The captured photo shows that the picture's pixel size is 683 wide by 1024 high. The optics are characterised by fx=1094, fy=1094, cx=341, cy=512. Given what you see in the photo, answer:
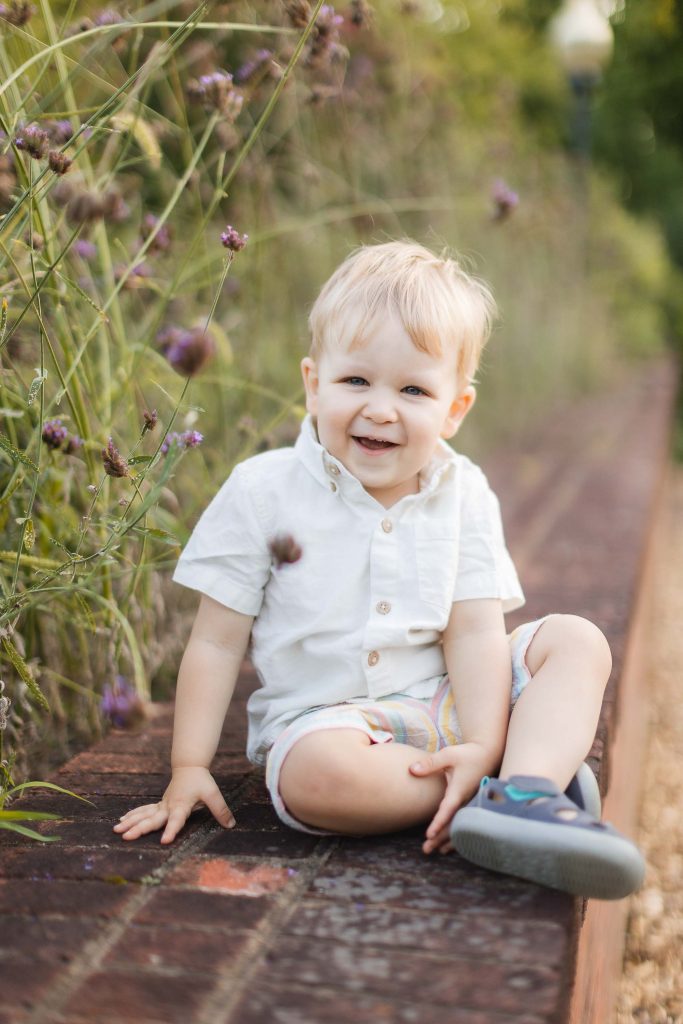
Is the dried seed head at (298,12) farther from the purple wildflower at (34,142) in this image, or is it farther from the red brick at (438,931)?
the red brick at (438,931)

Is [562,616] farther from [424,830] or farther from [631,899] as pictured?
[631,899]

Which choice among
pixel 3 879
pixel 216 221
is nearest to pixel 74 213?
pixel 3 879

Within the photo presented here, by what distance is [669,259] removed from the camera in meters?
17.6

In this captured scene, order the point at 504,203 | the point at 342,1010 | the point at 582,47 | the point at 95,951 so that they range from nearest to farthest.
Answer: the point at 342,1010, the point at 95,951, the point at 504,203, the point at 582,47

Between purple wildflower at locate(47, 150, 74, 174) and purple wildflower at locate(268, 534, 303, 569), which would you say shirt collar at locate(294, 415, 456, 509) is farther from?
purple wildflower at locate(47, 150, 74, 174)

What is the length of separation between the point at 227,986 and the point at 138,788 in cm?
64

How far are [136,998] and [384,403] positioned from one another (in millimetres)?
906

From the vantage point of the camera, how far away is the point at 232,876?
1.39m

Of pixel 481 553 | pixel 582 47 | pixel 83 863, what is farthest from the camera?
pixel 582 47

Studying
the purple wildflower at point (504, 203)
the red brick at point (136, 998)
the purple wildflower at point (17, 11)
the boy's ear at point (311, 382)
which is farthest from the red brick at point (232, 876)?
the purple wildflower at point (504, 203)

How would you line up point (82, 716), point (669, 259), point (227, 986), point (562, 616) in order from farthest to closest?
point (669, 259)
point (82, 716)
point (562, 616)
point (227, 986)

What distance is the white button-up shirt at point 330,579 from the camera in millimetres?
1685

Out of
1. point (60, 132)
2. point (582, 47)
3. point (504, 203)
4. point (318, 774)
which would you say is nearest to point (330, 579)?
point (318, 774)

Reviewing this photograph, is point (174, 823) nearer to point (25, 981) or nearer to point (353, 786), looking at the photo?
point (353, 786)
